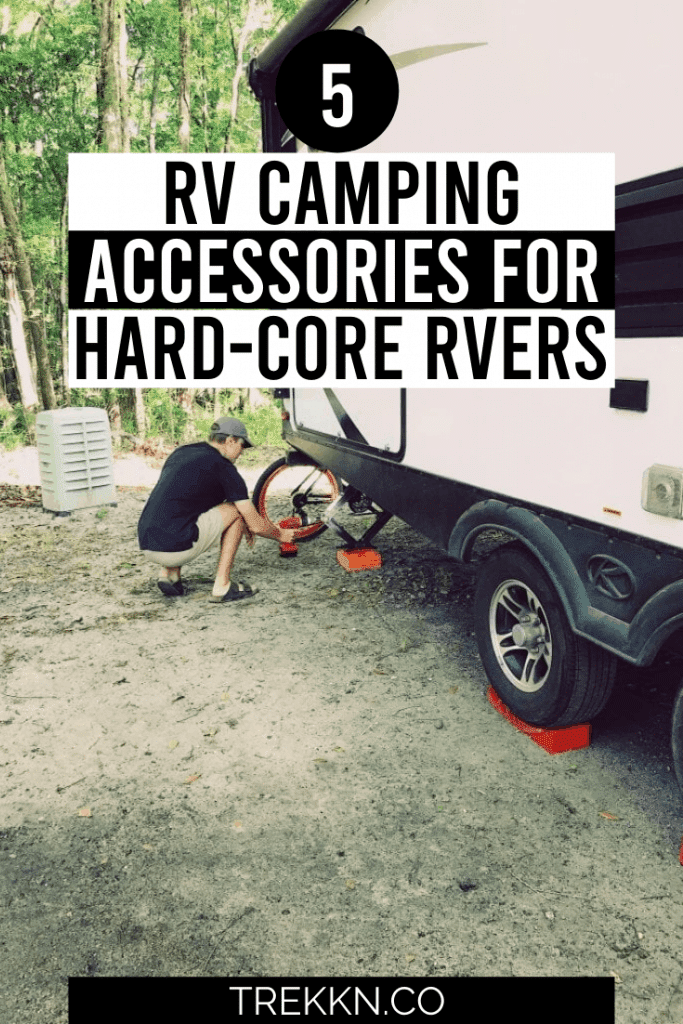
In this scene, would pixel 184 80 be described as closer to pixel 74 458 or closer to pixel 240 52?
pixel 240 52

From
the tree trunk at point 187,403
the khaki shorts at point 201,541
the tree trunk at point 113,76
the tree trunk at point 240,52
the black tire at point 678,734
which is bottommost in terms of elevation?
the black tire at point 678,734

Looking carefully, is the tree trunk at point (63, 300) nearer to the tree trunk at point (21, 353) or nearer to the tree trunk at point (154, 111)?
the tree trunk at point (21, 353)

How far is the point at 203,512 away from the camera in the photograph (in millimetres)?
5676

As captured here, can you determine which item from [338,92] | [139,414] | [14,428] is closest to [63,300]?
[14,428]

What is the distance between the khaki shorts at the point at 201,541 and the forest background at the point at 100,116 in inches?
283

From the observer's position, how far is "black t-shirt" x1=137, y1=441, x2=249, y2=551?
545 cm

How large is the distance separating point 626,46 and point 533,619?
2231 mm

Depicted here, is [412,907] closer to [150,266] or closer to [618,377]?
[618,377]

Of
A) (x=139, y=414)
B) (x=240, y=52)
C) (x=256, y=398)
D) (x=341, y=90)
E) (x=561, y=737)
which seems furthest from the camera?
(x=240, y=52)

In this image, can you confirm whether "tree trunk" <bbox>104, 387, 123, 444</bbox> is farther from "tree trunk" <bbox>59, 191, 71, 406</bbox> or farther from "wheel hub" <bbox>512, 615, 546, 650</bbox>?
"wheel hub" <bbox>512, 615, 546, 650</bbox>

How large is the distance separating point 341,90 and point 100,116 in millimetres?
9193

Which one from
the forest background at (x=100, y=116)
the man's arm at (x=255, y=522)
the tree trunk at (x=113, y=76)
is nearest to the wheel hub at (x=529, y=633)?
the man's arm at (x=255, y=522)

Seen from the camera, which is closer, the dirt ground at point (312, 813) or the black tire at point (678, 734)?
the dirt ground at point (312, 813)

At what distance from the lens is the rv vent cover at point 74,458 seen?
316 inches
